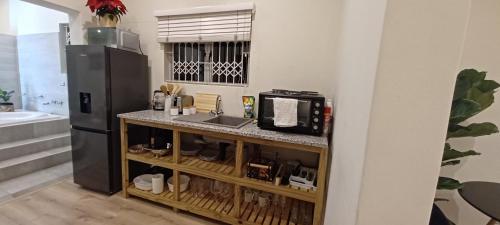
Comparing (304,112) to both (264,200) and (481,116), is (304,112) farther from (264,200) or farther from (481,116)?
(481,116)

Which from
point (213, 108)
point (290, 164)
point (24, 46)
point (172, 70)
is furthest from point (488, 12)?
point (24, 46)

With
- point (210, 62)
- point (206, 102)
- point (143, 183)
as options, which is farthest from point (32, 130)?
point (210, 62)

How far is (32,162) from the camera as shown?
2553mm

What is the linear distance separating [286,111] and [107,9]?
2021 millimetres

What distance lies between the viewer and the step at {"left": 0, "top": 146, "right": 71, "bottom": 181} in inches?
92.7

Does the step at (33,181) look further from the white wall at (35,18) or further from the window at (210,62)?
the white wall at (35,18)

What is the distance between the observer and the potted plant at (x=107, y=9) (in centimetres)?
215

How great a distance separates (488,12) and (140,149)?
8.85 feet

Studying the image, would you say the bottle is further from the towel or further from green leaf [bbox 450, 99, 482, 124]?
green leaf [bbox 450, 99, 482, 124]

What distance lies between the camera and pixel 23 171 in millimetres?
2475

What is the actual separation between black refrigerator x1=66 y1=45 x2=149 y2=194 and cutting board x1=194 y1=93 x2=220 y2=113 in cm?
64

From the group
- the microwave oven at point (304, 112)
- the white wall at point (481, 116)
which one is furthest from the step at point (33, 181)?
the white wall at point (481, 116)

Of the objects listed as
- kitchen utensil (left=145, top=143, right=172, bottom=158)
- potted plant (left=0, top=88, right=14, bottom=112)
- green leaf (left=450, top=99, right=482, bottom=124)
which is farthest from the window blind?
potted plant (left=0, top=88, right=14, bottom=112)

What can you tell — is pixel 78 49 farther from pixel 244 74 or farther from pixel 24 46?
pixel 24 46
